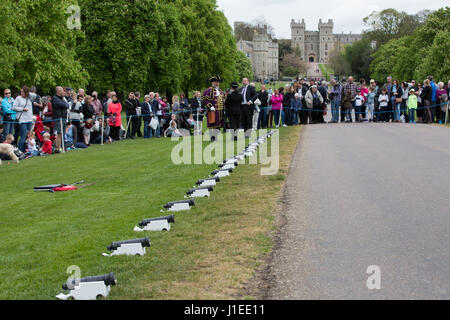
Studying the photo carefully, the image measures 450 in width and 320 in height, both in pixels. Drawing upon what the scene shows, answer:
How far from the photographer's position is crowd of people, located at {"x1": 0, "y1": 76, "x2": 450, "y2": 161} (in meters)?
21.2

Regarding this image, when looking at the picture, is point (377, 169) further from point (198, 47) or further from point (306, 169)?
point (198, 47)

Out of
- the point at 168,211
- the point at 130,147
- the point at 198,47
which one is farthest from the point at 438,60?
the point at 168,211

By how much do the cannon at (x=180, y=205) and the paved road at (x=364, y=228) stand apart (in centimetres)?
153

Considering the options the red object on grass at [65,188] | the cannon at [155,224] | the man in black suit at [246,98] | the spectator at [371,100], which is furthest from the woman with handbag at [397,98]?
the cannon at [155,224]

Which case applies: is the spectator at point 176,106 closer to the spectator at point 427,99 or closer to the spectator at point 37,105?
the spectator at point 37,105

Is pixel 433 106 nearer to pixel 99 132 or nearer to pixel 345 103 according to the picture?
pixel 345 103

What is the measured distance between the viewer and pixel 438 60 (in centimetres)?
6506

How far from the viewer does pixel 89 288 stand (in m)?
5.68

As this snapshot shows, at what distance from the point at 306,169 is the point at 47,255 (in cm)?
763

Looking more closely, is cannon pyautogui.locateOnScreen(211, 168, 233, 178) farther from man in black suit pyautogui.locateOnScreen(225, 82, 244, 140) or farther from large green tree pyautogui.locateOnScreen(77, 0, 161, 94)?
large green tree pyautogui.locateOnScreen(77, 0, 161, 94)

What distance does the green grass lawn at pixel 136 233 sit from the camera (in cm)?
606

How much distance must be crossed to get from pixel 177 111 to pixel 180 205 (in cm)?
1943

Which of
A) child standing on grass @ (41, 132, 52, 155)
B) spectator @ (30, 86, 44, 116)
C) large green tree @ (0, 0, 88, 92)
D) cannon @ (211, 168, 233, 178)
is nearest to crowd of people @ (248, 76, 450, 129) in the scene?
spectator @ (30, 86, 44, 116)

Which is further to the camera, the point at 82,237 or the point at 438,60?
the point at 438,60
